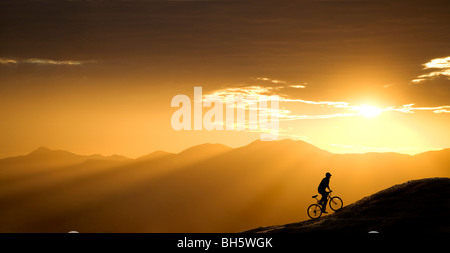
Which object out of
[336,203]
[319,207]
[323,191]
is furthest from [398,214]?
[319,207]

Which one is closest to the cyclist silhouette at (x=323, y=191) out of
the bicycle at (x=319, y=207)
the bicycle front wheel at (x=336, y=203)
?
the bicycle at (x=319, y=207)

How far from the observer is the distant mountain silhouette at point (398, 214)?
86.5ft

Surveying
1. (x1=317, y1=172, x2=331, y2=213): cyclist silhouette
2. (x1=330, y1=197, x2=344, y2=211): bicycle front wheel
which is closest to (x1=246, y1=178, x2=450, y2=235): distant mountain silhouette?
(x1=330, y1=197, x2=344, y2=211): bicycle front wheel

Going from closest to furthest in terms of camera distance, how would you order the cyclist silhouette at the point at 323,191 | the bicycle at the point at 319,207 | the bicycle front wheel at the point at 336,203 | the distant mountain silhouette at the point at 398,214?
the distant mountain silhouette at the point at 398,214, the cyclist silhouette at the point at 323,191, the bicycle at the point at 319,207, the bicycle front wheel at the point at 336,203

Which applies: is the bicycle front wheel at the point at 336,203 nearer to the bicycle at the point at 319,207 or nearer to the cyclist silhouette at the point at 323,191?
the bicycle at the point at 319,207

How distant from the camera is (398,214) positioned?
2927 centimetres

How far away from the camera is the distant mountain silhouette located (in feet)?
86.5

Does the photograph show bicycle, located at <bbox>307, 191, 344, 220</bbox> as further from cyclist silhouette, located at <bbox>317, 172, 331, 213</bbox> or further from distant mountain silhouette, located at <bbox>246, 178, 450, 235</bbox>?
distant mountain silhouette, located at <bbox>246, 178, 450, 235</bbox>

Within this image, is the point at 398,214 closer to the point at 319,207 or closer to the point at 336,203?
the point at 336,203

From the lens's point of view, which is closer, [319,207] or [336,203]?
[319,207]

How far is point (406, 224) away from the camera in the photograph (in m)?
26.8

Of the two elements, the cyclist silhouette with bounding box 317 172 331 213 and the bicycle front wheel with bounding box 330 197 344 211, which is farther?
the bicycle front wheel with bounding box 330 197 344 211
